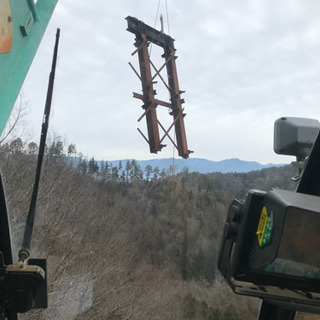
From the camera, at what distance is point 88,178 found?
66.1 ft

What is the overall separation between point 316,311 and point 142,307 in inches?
695

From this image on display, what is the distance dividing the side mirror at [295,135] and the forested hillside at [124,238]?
5.03 meters

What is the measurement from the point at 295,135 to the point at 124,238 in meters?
20.7

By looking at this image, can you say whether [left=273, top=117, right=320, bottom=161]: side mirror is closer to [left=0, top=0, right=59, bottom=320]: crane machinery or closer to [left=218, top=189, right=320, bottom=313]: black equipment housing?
[left=218, top=189, right=320, bottom=313]: black equipment housing

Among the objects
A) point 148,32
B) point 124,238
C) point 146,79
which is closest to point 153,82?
point 146,79

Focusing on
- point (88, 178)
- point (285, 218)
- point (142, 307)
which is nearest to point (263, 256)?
point (285, 218)

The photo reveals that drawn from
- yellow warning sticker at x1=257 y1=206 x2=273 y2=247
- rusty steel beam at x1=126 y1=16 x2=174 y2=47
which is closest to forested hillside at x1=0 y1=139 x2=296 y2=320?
rusty steel beam at x1=126 y1=16 x2=174 y2=47

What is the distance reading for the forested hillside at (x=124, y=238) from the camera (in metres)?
11.8

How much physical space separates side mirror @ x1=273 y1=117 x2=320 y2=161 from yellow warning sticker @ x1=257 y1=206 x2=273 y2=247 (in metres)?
0.82

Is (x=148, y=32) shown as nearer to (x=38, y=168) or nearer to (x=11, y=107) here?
(x=11, y=107)

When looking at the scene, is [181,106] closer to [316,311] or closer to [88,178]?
[316,311]

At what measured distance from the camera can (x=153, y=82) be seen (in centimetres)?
365

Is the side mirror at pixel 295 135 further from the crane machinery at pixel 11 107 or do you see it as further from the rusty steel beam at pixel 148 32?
the rusty steel beam at pixel 148 32

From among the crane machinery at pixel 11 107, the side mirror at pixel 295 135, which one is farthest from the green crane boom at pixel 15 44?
the side mirror at pixel 295 135
